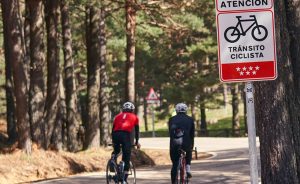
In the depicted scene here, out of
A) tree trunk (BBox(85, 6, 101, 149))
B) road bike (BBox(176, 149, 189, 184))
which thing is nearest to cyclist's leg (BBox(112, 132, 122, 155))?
road bike (BBox(176, 149, 189, 184))

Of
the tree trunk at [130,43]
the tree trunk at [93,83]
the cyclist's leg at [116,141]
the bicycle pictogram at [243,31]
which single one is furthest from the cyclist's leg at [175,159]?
the tree trunk at [130,43]

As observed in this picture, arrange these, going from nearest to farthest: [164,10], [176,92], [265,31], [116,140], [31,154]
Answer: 1. [265,31]
2. [116,140]
3. [31,154]
4. [164,10]
5. [176,92]

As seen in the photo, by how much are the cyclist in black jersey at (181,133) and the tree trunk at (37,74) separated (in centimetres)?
1081

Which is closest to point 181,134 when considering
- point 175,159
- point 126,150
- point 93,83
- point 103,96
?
point 175,159

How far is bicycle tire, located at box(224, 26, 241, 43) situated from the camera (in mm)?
6383

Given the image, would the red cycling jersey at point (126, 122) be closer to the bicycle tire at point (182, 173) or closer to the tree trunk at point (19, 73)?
the bicycle tire at point (182, 173)

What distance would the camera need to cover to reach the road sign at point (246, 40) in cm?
633

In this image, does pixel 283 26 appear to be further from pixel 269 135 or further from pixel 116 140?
pixel 116 140

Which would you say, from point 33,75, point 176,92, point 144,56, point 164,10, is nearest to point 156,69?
point 144,56

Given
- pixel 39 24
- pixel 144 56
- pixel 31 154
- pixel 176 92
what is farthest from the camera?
pixel 144 56

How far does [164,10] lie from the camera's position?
32.7 metres

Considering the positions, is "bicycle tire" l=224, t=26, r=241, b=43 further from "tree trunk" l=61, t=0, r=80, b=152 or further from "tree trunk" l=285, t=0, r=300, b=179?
"tree trunk" l=61, t=0, r=80, b=152

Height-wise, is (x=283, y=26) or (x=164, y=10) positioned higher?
(x=164, y=10)

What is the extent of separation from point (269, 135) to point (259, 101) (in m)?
0.47
